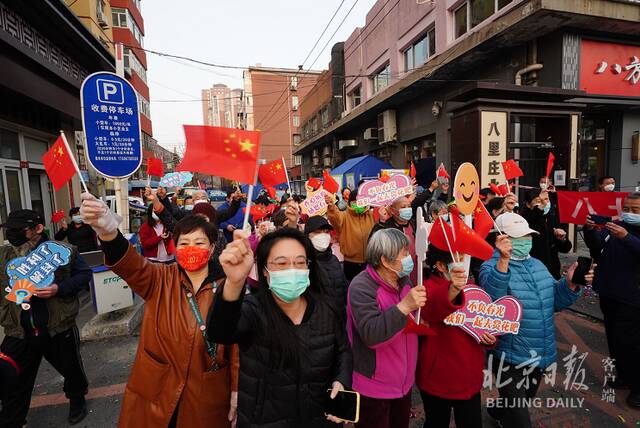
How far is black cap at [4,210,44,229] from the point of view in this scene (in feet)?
9.50

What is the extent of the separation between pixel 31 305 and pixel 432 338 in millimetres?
3343

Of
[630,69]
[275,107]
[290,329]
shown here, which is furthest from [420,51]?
[275,107]

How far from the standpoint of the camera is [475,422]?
224 centimetres

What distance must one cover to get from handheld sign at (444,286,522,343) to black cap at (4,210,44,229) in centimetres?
363

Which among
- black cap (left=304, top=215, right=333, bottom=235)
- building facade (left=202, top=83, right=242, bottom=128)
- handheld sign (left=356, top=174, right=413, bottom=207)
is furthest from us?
building facade (left=202, top=83, right=242, bottom=128)

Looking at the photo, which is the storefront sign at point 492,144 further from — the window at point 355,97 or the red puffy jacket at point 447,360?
the window at point 355,97

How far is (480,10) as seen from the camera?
10.1 meters

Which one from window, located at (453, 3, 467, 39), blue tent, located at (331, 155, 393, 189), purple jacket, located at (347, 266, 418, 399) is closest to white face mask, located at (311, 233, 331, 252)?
purple jacket, located at (347, 266, 418, 399)

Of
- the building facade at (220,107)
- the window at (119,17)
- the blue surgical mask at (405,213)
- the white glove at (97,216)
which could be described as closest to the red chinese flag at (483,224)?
the blue surgical mask at (405,213)

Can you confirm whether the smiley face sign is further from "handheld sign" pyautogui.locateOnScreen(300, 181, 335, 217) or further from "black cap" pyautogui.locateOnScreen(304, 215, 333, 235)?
Result: "handheld sign" pyautogui.locateOnScreen(300, 181, 335, 217)

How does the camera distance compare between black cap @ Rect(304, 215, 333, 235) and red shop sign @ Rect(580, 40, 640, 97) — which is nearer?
black cap @ Rect(304, 215, 333, 235)

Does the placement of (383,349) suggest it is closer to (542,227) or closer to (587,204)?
(587,204)

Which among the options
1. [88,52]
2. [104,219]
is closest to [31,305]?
[104,219]

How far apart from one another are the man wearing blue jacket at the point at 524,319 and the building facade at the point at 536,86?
642 cm
